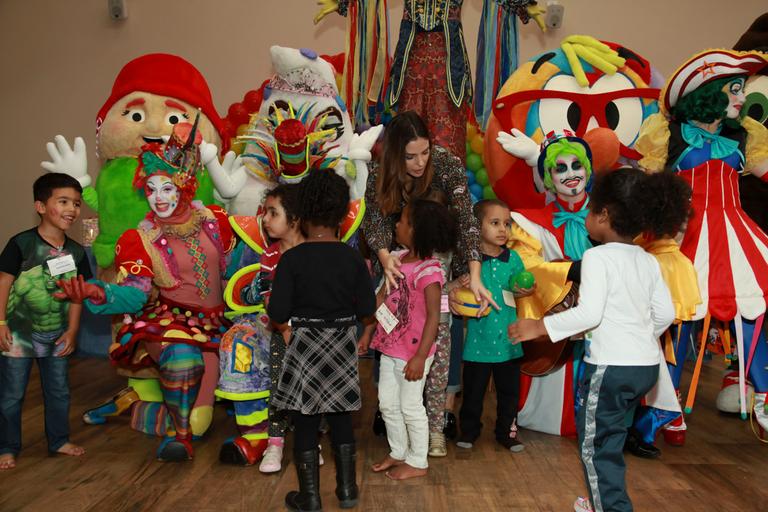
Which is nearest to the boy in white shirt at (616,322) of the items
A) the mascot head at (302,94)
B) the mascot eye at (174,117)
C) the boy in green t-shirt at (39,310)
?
the mascot head at (302,94)

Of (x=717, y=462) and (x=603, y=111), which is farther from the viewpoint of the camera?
(x=603, y=111)

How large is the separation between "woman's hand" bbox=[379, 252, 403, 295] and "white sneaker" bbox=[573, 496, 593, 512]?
0.97 m

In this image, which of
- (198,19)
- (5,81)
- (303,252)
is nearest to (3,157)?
(5,81)

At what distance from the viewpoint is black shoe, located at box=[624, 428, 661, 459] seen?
9.43 ft

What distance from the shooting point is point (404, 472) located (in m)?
2.60

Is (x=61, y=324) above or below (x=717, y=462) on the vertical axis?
above

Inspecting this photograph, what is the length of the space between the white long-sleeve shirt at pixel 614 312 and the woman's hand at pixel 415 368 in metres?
0.54

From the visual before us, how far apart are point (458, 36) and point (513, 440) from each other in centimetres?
203

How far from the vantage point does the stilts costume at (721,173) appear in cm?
299

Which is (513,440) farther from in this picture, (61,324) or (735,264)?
(61,324)

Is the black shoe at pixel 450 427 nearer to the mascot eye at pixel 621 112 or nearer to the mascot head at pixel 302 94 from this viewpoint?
the mascot head at pixel 302 94

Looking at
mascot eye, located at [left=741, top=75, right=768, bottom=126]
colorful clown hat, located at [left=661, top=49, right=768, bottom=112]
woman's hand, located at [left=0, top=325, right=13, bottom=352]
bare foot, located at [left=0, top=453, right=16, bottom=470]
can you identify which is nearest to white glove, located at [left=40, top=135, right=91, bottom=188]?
woman's hand, located at [left=0, top=325, right=13, bottom=352]

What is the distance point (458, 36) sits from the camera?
3.60m

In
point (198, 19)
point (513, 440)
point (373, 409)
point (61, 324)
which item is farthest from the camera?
point (198, 19)
